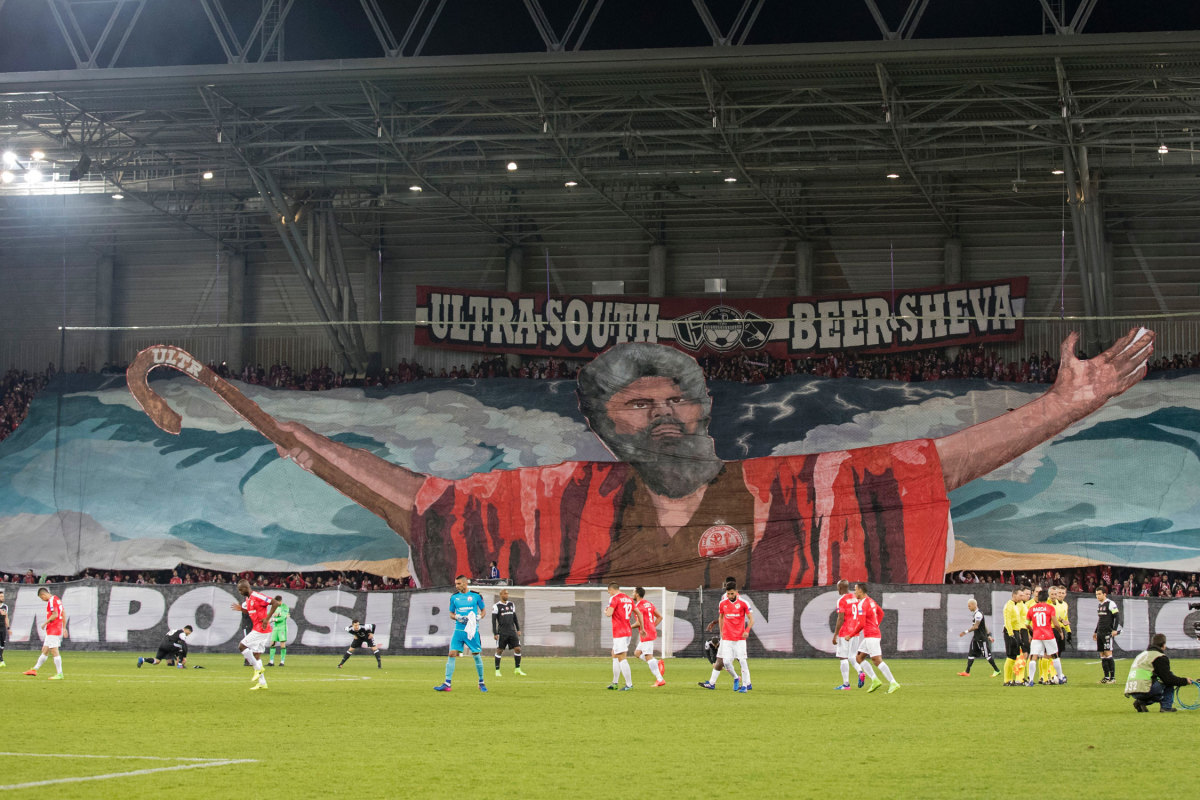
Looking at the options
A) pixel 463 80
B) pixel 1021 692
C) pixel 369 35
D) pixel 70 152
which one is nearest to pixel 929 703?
pixel 1021 692

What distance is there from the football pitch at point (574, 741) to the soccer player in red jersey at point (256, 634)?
0.49m

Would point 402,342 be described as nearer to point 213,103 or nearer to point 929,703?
point 213,103

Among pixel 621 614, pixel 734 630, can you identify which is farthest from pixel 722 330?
pixel 734 630

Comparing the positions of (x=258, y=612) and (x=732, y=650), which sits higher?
(x=258, y=612)

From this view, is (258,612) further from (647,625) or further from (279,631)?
(279,631)

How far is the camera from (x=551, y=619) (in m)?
35.9

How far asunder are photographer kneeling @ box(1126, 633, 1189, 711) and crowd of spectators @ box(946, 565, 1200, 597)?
21.3 m

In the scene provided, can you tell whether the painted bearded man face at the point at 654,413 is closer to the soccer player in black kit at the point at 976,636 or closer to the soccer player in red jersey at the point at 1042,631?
the soccer player in black kit at the point at 976,636

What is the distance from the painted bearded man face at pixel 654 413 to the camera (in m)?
44.7

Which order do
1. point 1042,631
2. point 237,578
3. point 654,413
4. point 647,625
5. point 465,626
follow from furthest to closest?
point 654,413, point 237,578, point 1042,631, point 647,625, point 465,626

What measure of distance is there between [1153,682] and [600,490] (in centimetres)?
2717

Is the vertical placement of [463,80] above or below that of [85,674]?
above

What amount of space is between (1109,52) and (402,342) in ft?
100

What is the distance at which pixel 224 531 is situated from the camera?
46.4 metres
